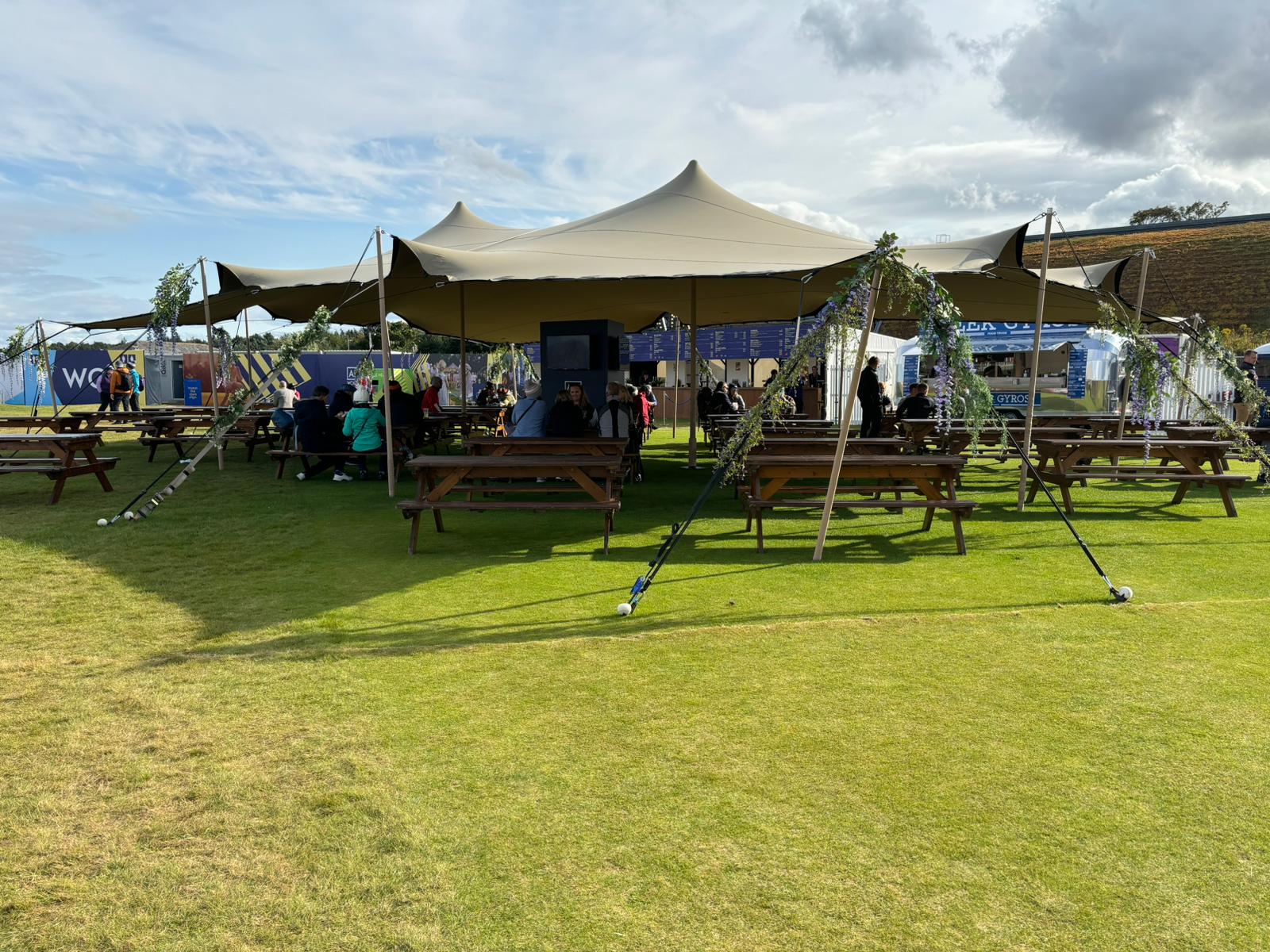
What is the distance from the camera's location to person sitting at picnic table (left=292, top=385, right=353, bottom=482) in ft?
35.2

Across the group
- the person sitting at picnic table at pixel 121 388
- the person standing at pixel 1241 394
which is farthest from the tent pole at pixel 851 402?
the person sitting at picnic table at pixel 121 388

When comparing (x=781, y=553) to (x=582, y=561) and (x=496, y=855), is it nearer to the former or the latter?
(x=582, y=561)

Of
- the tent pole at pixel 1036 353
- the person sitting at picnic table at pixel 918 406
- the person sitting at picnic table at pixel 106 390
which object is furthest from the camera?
the person sitting at picnic table at pixel 106 390

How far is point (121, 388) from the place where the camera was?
741 inches

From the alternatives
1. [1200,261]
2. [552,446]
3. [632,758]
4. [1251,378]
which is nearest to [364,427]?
[552,446]

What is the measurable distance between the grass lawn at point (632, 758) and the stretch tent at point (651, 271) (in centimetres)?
301

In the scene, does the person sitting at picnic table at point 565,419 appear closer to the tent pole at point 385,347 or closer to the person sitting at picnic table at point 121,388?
the tent pole at point 385,347

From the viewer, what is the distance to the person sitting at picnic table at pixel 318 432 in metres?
10.7

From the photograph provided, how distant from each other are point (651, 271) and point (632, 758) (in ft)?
17.8

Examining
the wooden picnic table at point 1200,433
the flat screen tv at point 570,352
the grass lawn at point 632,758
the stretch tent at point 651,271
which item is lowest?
the grass lawn at point 632,758

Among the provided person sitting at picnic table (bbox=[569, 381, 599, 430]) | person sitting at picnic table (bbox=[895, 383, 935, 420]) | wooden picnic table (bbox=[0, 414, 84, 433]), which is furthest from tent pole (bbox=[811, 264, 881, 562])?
wooden picnic table (bbox=[0, 414, 84, 433])

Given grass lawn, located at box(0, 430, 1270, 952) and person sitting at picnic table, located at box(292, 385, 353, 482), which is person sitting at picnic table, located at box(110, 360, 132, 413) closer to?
person sitting at picnic table, located at box(292, 385, 353, 482)

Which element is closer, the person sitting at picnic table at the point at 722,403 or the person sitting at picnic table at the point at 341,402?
the person sitting at picnic table at the point at 341,402

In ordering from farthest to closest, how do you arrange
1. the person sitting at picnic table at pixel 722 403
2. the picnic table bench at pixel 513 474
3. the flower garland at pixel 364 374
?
the person sitting at picnic table at pixel 722 403
the flower garland at pixel 364 374
the picnic table bench at pixel 513 474
